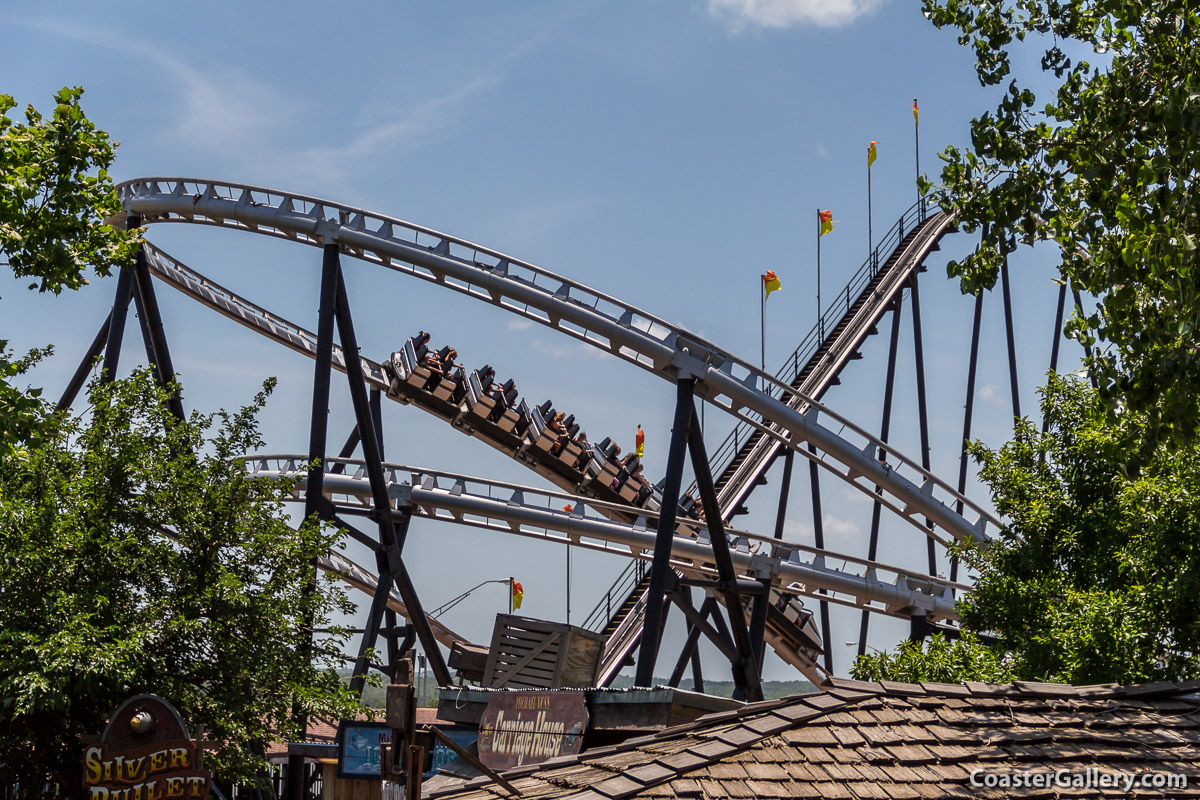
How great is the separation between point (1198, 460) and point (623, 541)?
9.32 meters

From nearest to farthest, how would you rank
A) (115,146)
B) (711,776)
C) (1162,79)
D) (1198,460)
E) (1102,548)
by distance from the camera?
(711,776) < (1162,79) < (115,146) < (1198,460) < (1102,548)

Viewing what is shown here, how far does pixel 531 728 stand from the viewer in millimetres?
9602

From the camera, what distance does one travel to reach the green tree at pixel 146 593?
10.7 m

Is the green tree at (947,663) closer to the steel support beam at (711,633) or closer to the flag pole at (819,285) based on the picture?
the steel support beam at (711,633)

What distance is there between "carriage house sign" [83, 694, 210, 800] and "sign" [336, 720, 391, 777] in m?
1.74

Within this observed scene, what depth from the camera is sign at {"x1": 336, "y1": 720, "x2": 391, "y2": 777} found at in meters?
9.26

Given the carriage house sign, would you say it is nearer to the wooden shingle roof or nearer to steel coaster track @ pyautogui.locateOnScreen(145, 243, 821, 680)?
the wooden shingle roof

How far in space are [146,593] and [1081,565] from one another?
395 inches

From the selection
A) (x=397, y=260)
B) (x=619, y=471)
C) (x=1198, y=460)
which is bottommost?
(x=1198, y=460)

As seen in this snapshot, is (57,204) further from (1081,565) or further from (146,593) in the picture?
(1081,565)

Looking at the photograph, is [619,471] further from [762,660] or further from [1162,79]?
[1162,79]

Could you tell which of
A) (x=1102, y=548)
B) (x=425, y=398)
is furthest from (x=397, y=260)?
(x=1102, y=548)

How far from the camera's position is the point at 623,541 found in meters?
19.3

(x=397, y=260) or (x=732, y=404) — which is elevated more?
(x=397, y=260)
